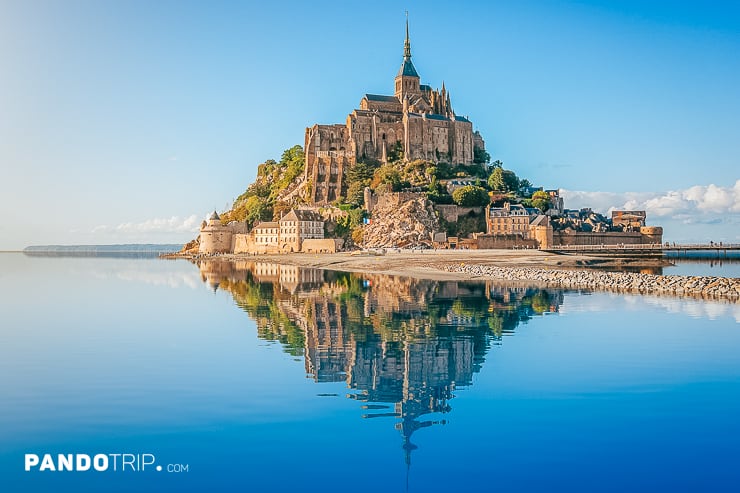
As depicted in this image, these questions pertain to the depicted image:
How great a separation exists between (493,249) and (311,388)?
5094 cm

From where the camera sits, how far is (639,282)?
109 ft

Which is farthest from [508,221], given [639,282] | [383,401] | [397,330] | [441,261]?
[383,401]

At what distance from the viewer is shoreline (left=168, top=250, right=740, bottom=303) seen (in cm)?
3152

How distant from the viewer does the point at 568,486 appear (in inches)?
315

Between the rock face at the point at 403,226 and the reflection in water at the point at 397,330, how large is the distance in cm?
2686

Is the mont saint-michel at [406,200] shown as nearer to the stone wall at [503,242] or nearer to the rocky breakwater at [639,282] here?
the stone wall at [503,242]

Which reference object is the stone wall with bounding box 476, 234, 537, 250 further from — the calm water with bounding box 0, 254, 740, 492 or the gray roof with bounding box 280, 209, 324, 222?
the calm water with bounding box 0, 254, 740, 492

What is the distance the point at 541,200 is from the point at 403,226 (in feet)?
49.0

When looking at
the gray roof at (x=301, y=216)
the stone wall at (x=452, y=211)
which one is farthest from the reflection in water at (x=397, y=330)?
the gray roof at (x=301, y=216)

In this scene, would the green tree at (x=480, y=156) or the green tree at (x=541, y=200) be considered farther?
the green tree at (x=480, y=156)

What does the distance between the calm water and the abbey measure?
54827mm

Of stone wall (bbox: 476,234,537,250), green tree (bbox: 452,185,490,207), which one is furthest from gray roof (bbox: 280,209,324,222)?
stone wall (bbox: 476,234,537,250)

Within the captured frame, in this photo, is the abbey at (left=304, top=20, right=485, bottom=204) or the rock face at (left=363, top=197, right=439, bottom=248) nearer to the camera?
the rock face at (left=363, top=197, right=439, bottom=248)

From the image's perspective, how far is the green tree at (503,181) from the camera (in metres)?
72.6
